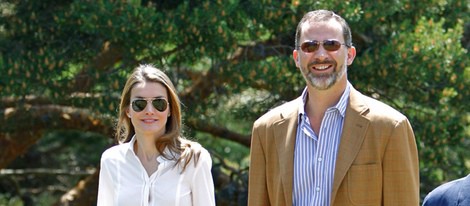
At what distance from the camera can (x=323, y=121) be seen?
3826 millimetres

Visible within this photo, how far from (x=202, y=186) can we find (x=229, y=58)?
13.6ft

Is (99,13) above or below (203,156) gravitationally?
above

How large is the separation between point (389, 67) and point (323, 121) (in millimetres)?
4211

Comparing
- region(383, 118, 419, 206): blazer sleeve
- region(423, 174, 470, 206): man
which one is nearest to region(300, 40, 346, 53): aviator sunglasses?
region(383, 118, 419, 206): blazer sleeve

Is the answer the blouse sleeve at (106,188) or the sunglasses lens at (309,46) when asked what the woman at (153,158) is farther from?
the sunglasses lens at (309,46)

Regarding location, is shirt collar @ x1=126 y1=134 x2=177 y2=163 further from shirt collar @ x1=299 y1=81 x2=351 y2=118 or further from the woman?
shirt collar @ x1=299 y1=81 x2=351 y2=118

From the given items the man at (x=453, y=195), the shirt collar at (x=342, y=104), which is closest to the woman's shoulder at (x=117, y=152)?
the shirt collar at (x=342, y=104)

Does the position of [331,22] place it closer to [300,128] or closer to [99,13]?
[300,128]

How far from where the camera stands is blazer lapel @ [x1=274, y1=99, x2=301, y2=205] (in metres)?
3.77

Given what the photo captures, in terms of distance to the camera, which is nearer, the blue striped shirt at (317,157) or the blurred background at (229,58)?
the blue striped shirt at (317,157)

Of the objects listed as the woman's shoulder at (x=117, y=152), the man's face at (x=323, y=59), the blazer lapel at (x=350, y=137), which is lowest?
the woman's shoulder at (x=117, y=152)

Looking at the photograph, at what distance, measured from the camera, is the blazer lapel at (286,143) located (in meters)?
3.77

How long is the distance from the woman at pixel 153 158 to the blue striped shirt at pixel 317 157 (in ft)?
1.74

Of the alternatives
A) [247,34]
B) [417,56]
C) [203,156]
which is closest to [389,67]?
[417,56]
